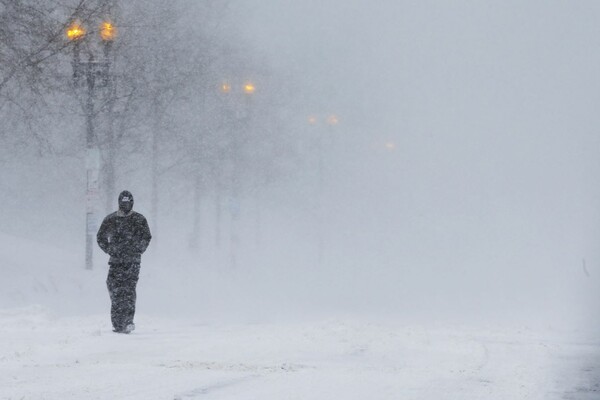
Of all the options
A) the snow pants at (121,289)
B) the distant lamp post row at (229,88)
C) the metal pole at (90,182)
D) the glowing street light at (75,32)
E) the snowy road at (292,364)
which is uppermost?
the distant lamp post row at (229,88)

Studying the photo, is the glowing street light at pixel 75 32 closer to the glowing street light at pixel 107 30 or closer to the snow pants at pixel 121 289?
the glowing street light at pixel 107 30

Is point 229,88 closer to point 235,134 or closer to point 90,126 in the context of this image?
point 235,134

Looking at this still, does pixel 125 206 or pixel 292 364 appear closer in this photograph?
pixel 292 364

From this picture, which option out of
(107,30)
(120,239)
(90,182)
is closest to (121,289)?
(120,239)

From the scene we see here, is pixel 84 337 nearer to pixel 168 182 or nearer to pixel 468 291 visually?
pixel 468 291

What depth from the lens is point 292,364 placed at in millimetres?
9445

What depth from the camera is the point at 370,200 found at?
275 feet

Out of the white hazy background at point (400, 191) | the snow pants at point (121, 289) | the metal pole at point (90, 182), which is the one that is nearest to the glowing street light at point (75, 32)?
the metal pole at point (90, 182)

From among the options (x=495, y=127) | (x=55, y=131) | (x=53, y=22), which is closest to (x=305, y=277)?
(x=55, y=131)

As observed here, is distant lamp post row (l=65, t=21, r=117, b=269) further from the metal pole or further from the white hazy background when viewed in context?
the white hazy background

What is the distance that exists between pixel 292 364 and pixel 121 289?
394 centimetres

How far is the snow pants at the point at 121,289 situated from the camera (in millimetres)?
12719

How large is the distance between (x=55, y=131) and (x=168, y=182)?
6069 millimetres

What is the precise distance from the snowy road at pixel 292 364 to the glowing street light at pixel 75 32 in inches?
278
